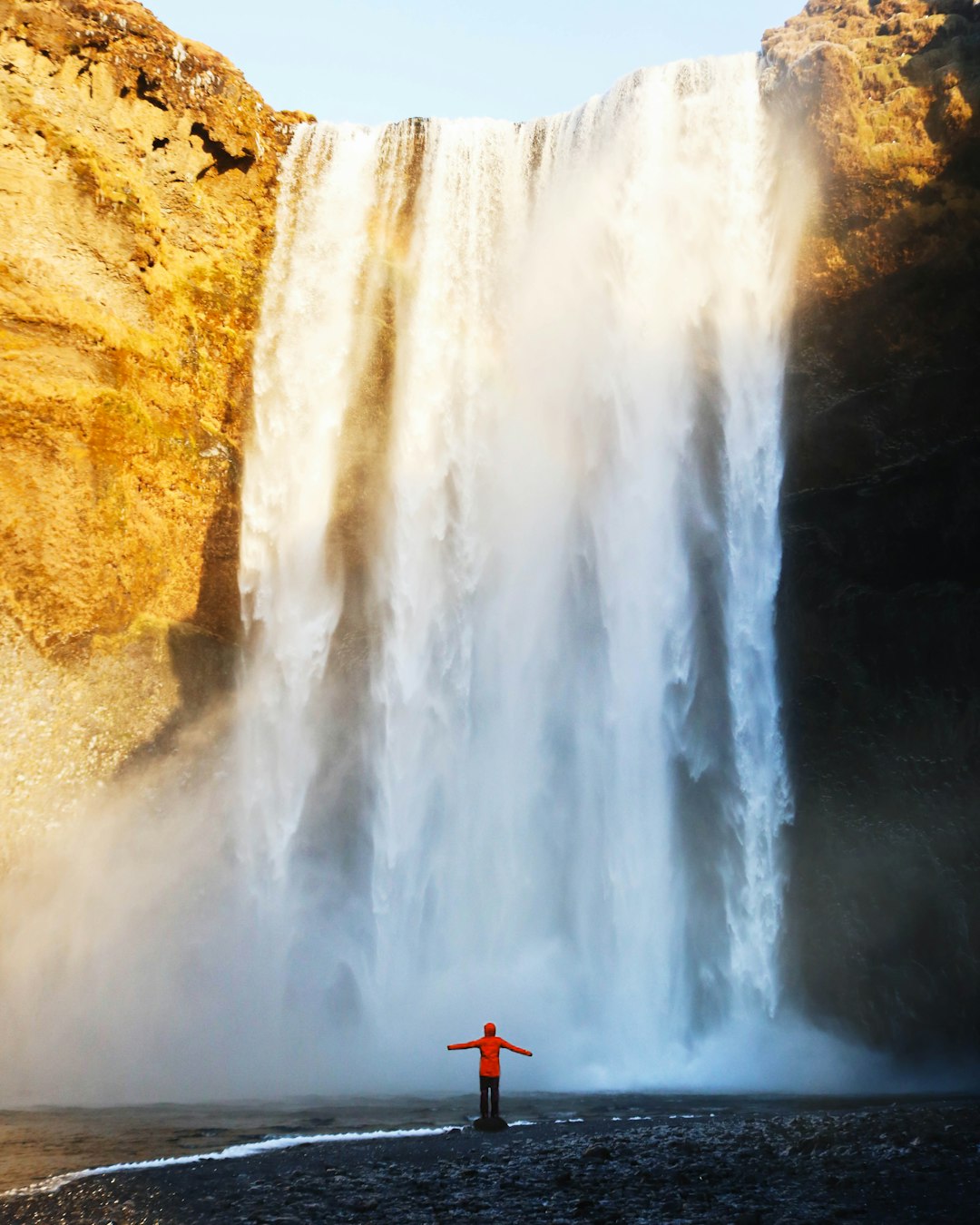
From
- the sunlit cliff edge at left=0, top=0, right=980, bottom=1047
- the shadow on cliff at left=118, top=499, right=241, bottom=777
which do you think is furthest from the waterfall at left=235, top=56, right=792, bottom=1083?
the sunlit cliff edge at left=0, top=0, right=980, bottom=1047

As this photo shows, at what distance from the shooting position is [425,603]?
18938mm

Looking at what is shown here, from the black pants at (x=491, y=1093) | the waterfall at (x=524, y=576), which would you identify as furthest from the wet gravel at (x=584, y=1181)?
the waterfall at (x=524, y=576)

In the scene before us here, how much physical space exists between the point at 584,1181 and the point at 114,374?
49.5 feet

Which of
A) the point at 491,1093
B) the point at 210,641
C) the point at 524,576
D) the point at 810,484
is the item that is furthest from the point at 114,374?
the point at 491,1093

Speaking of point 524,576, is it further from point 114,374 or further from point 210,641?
point 114,374

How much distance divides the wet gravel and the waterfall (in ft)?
20.1

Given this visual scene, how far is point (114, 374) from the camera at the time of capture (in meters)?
17.9

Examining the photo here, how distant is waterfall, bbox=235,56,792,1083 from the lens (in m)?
16.5

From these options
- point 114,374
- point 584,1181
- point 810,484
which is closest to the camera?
point 584,1181

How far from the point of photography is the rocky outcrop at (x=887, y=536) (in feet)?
51.7

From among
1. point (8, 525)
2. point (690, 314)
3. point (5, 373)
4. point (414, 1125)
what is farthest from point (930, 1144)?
point (5, 373)

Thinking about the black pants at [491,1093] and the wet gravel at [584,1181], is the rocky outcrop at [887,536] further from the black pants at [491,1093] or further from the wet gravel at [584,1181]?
the black pants at [491,1093]

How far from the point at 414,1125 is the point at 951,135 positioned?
17.1 metres

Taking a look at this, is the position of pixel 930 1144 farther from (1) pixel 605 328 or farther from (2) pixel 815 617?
(1) pixel 605 328
